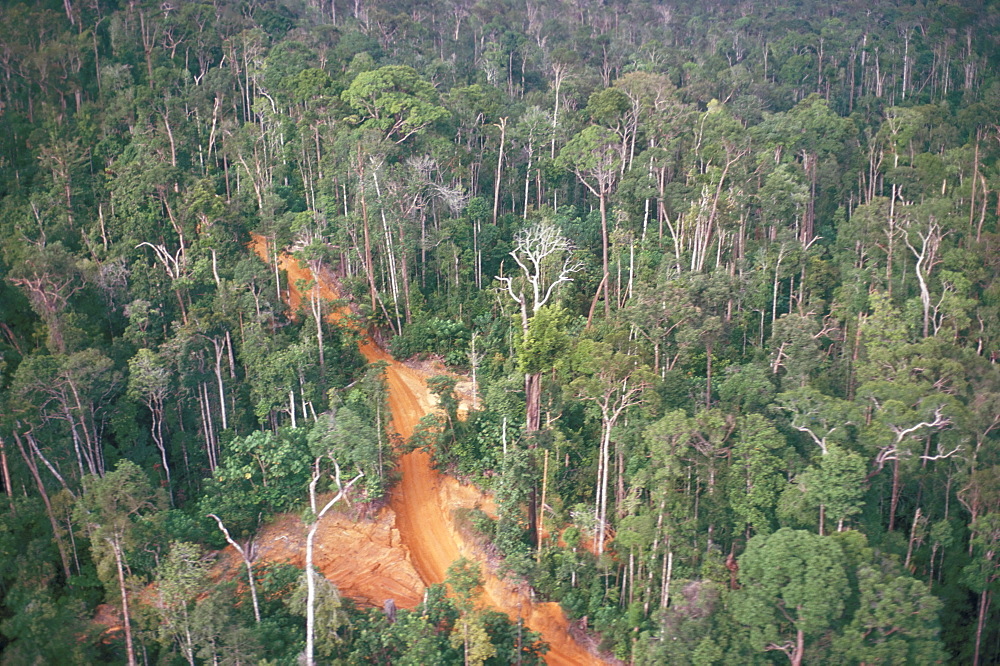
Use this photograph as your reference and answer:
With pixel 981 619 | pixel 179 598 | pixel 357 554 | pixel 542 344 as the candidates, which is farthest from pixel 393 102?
pixel 981 619

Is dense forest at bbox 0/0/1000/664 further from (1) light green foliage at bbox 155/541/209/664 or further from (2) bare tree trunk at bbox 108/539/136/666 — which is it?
(2) bare tree trunk at bbox 108/539/136/666

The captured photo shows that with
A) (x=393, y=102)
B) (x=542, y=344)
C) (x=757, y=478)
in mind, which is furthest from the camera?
(x=393, y=102)

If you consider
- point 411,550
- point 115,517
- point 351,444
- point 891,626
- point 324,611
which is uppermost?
point 115,517

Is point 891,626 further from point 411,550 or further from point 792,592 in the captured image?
point 411,550

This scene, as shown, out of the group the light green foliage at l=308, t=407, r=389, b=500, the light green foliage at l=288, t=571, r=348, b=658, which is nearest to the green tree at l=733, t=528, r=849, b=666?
the light green foliage at l=288, t=571, r=348, b=658

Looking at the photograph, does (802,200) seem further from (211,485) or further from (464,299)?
(211,485)
